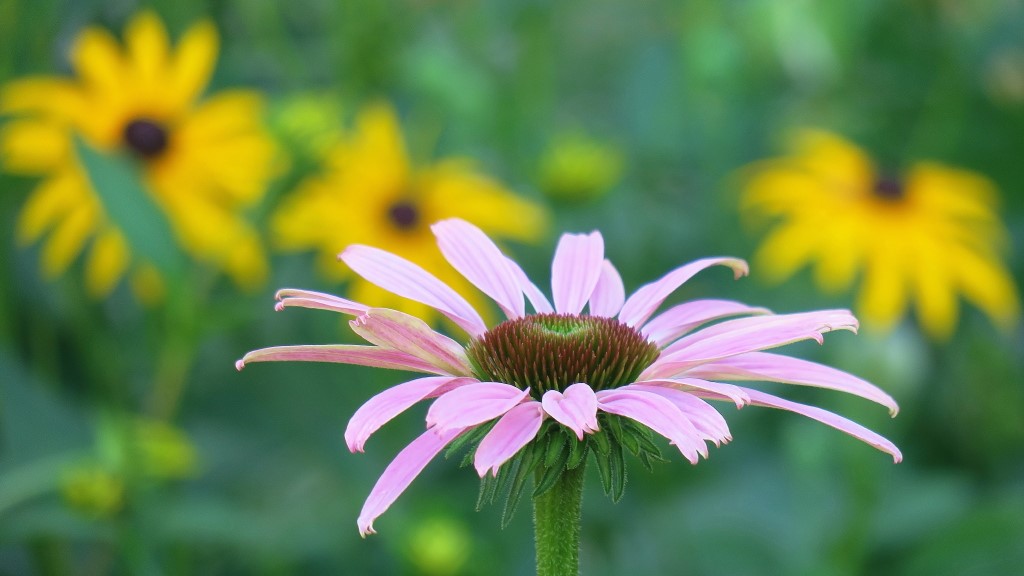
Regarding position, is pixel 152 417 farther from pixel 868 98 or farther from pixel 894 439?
pixel 868 98

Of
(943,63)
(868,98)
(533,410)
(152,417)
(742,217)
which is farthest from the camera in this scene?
(868,98)

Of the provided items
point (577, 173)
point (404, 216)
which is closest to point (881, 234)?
point (577, 173)

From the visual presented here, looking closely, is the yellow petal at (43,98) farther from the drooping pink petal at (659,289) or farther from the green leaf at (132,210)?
the drooping pink petal at (659,289)

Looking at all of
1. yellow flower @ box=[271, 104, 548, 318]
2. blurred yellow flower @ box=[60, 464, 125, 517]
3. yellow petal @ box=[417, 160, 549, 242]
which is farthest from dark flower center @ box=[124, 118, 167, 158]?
blurred yellow flower @ box=[60, 464, 125, 517]

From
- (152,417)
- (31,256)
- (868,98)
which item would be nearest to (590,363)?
(152,417)

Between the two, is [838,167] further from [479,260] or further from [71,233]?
[479,260]
